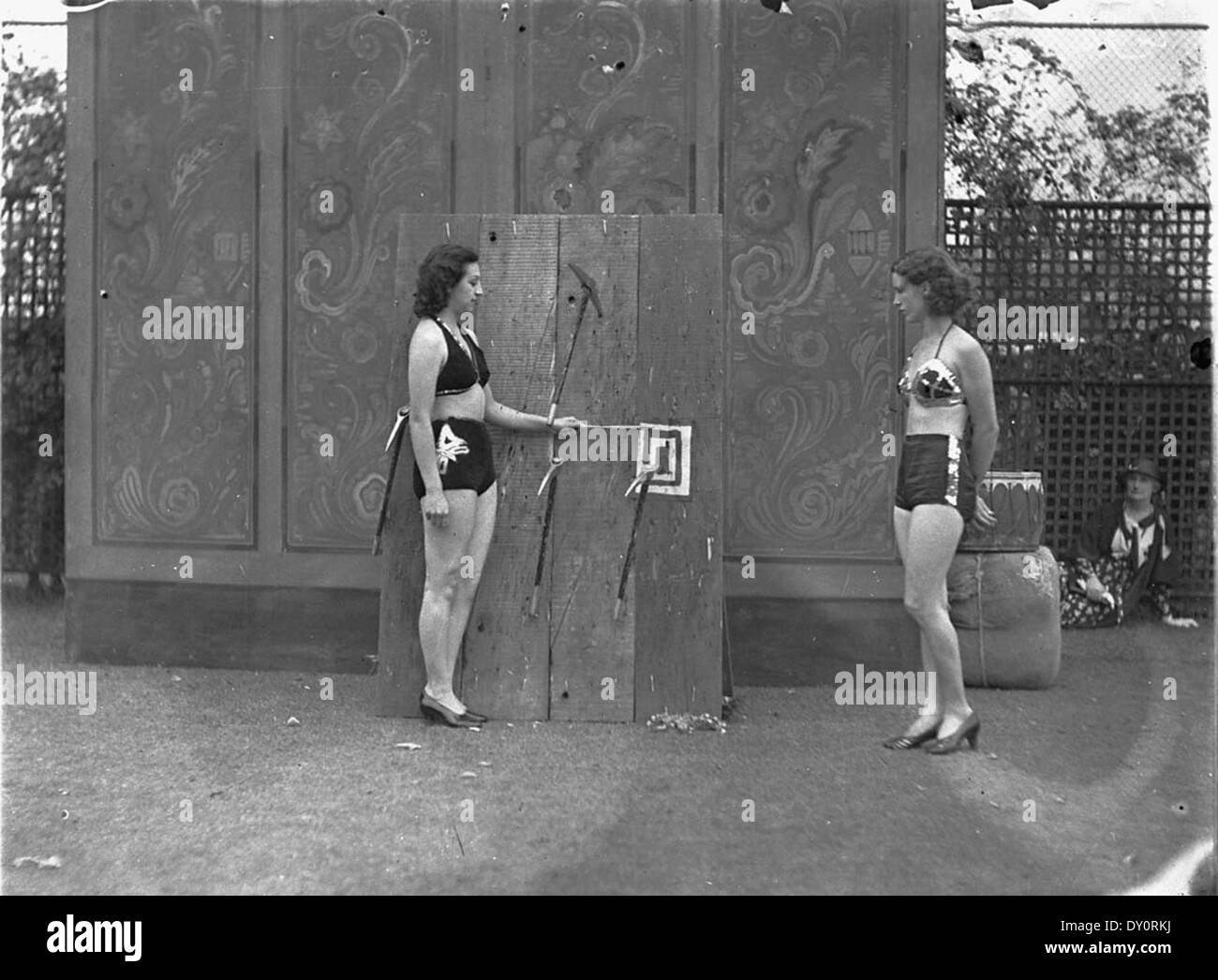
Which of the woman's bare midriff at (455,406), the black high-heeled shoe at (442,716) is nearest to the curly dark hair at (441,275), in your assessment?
the woman's bare midriff at (455,406)

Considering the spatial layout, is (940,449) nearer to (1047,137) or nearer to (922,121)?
(922,121)

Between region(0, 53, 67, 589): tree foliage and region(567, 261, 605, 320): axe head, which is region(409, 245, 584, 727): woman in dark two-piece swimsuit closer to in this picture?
region(567, 261, 605, 320): axe head

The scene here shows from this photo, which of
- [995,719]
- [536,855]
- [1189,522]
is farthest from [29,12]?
[1189,522]

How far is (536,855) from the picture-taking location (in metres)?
3.62

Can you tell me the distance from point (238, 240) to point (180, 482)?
1.21m

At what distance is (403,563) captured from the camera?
5082 mm

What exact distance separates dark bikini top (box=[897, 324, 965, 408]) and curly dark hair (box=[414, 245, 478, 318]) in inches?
72.4

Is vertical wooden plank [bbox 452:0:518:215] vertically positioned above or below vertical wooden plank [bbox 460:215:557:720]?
above

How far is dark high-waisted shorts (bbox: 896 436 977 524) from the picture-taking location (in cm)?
448

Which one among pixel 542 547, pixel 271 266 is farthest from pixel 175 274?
pixel 542 547

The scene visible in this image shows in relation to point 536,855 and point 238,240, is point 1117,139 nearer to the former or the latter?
point 238,240

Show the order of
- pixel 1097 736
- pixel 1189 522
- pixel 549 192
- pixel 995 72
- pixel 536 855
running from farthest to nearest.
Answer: pixel 1189 522, pixel 995 72, pixel 549 192, pixel 1097 736, pixel 536 855

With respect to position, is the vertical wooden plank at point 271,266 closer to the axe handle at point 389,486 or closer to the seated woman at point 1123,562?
the axe handle at point 389,486

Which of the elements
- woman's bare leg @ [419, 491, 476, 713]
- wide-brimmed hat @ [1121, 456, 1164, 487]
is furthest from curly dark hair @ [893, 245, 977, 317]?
wide-brimmed hat @ [1121, 456, 1164, 487]
